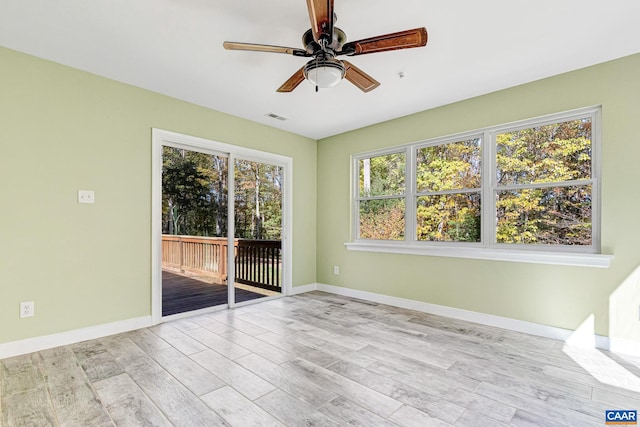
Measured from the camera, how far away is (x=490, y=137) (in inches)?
139

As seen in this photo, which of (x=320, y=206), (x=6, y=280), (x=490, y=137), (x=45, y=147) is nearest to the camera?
(x=6, y=280)

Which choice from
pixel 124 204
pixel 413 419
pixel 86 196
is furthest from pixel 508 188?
pixel 86 196

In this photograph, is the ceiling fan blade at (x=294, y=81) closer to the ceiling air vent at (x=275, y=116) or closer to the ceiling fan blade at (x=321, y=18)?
the ceiling fan blade at (x=321, y=18)

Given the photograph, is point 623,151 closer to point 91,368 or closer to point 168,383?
point 168,383

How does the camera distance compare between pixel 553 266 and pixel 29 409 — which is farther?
pixel 553 266

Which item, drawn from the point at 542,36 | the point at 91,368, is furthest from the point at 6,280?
the point at 542,36

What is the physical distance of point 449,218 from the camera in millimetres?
3861

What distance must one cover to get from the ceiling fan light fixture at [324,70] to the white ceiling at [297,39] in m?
0.35

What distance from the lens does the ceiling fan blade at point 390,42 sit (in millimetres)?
1857

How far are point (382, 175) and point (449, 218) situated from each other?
119 cm

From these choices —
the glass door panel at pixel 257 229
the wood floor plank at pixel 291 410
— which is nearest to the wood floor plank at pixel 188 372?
the wood floor plank at pixel 291 410

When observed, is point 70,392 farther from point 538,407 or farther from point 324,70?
point 538,407

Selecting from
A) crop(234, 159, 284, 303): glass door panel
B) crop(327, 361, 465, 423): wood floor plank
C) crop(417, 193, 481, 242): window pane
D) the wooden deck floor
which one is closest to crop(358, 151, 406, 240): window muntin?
crop(417, 193, 481, 242): window pane

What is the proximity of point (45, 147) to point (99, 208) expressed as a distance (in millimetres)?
→ 686
